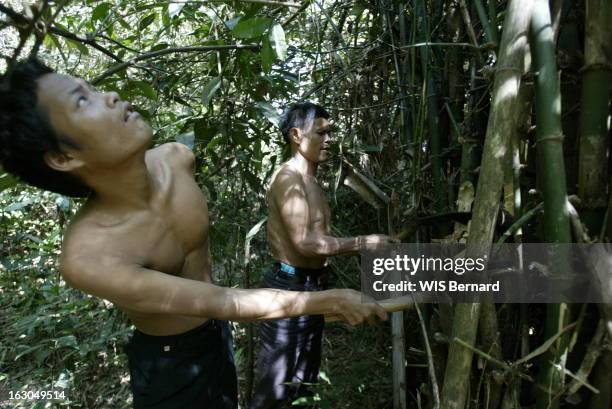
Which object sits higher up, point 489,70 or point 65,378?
point 489,70

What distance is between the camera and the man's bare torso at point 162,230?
1.29 m

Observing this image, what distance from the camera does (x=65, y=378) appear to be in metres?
2.66

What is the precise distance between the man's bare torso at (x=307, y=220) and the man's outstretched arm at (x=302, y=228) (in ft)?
0.04

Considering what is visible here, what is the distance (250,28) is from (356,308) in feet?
2.69

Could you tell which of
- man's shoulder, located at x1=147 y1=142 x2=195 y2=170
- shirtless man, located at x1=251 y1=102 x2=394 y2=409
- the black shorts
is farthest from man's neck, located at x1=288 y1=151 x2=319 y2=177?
the black shorts

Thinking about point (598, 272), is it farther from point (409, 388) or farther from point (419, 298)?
point (409, 388)

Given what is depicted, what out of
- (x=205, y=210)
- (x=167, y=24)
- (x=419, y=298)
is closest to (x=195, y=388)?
(x=205, y=210)

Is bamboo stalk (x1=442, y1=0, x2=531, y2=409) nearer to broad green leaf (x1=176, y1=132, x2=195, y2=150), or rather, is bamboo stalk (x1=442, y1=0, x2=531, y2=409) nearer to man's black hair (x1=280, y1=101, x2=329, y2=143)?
broad green leaf (x1=176, y1=132, x2=195, y2=150)

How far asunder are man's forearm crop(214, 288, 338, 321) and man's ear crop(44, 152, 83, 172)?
47cm

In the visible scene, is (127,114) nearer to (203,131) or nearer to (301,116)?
(203,131)

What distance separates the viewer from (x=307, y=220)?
7.42 ft

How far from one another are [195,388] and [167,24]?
1.36 meters

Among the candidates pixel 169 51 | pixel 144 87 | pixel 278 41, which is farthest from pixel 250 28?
pixel 144 87

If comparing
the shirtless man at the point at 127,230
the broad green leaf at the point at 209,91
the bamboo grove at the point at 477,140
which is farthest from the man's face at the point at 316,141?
the shirtless man at the point at 127,230
